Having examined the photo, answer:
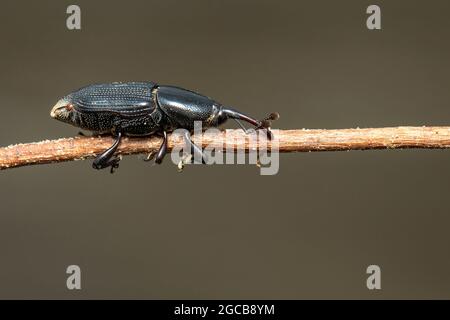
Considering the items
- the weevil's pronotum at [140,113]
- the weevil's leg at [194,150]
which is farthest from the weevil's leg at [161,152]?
the weevil's leg at [194,150]

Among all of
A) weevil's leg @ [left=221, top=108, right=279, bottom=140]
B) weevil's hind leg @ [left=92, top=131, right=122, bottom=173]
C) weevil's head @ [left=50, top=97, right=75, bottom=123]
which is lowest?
weevil's hind leg @ [left=92, top=131, right=122, bottom=173]

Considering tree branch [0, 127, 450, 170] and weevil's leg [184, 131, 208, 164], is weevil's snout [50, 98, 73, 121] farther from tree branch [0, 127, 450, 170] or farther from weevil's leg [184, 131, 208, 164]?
weevil's leg [184, 131, 208, 164]

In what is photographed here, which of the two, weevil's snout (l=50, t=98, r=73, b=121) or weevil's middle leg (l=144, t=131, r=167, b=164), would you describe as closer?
weevil's middle leg (l=144, t=131, r=167, b=164)

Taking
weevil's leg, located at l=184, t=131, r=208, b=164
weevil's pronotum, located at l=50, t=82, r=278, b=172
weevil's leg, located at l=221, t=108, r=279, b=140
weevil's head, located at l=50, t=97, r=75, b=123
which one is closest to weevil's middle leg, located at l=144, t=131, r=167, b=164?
weevil's pronotum, located at l=50, t=82, r=278, b=172

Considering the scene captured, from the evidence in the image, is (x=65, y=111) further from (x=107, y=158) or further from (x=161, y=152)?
(x=161, y=152)

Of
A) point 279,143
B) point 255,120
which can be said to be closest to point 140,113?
point 255,120

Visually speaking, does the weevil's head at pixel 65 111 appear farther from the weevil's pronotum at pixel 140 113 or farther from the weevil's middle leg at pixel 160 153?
the weevil's middle leg at pixel 160 153
